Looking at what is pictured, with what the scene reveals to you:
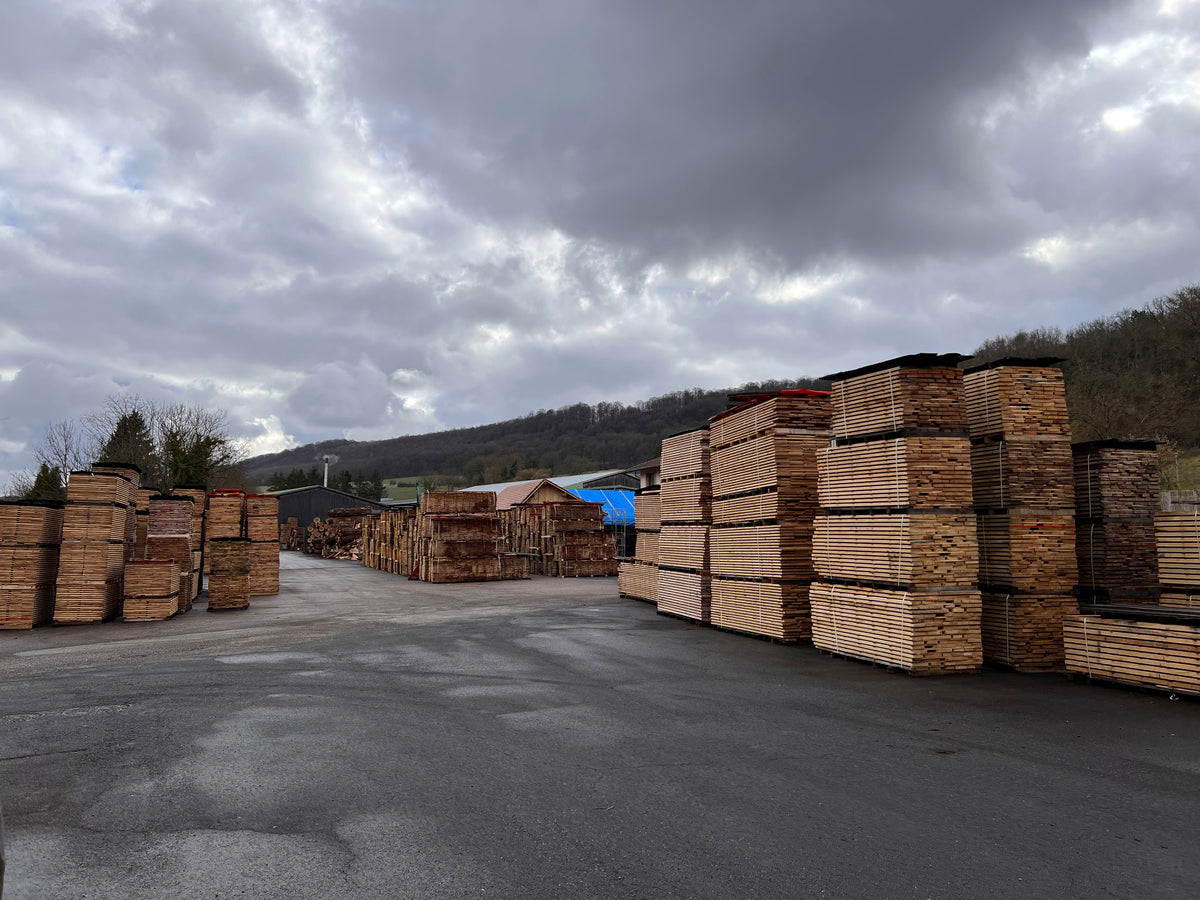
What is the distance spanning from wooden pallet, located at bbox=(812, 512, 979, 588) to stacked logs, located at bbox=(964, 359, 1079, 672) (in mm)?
584

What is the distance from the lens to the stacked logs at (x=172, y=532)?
1733 cm

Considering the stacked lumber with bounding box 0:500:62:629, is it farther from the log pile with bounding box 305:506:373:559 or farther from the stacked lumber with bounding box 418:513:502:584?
the log pile with bounding box 305:506:373:559

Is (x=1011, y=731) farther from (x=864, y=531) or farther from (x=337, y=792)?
(x=337, y=792)

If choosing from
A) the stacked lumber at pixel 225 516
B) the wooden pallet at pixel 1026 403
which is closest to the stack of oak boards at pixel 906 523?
the wooden pallet at pixel 1026 403

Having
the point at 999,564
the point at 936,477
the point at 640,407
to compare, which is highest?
the point at 640,407

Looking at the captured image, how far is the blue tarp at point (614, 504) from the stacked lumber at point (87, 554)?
94.0ft

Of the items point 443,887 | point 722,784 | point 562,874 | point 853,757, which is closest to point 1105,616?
point 853,757

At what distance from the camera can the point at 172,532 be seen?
57.7 feet

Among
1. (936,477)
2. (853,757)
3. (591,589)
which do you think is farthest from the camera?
→ (591,589)

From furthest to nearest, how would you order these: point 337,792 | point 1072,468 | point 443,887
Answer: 1. point 1072,468
2. point 337,792
3. point 443,887

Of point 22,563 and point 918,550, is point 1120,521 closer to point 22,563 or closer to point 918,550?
point 918,550

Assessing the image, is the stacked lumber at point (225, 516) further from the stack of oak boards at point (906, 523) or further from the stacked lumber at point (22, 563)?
the stack of oak boards at point (906, 523)

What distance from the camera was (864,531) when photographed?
9867 millimetres

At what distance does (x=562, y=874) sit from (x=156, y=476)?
1595 inches
